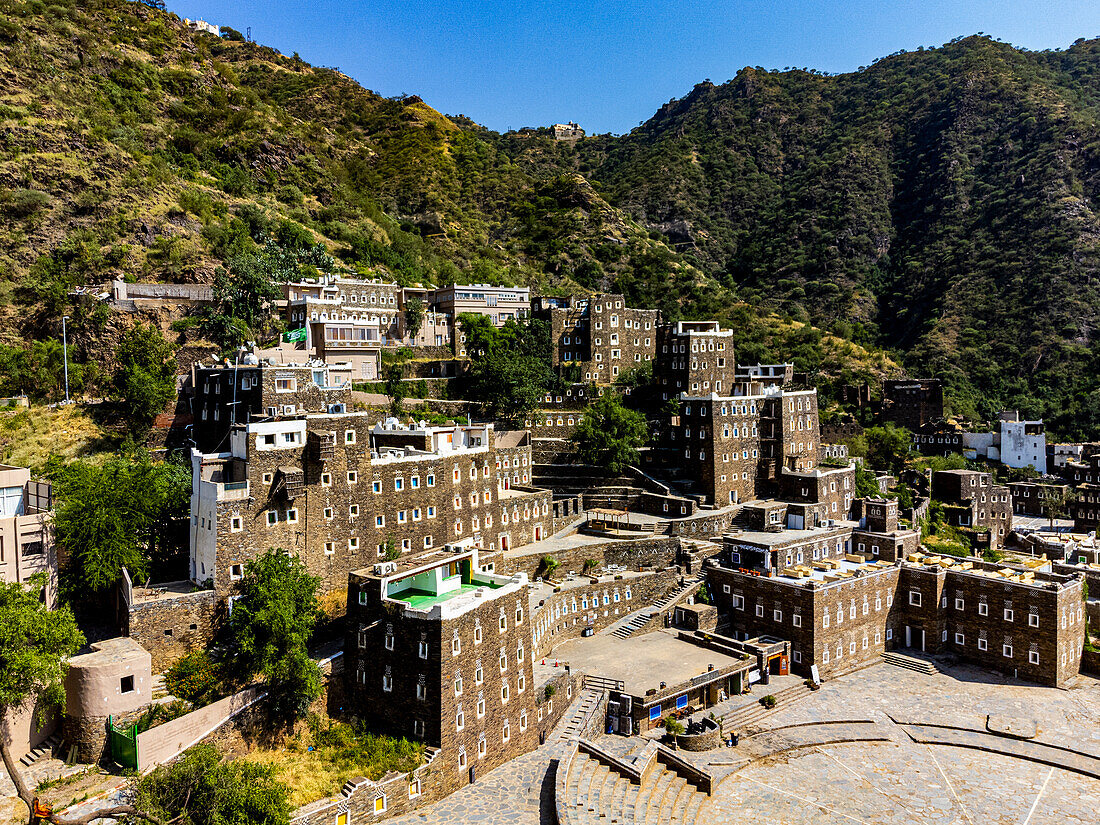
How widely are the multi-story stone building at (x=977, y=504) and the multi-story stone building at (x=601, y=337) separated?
33.4 meters

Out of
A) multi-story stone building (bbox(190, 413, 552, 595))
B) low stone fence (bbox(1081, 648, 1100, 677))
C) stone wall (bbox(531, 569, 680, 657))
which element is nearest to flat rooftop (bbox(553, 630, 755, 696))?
stone wall (bbox(531, 569, 680, 657))

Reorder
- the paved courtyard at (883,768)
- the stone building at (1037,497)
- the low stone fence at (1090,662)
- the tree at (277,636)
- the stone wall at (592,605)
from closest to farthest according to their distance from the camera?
the tree at (277,636) → the paved courtyard at (883,768) → the stone wall at (592,605) → the low stone fence at (1090,662) → the stone building at (1037,497)

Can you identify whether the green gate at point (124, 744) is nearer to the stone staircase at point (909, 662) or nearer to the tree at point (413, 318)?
the stone staircase at point (909, 662)

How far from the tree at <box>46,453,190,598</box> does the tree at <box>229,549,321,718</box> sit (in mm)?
6812

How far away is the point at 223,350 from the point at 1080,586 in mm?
61899

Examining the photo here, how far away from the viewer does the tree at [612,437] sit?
59.0 metres

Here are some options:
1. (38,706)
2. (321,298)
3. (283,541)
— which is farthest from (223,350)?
(38,706)

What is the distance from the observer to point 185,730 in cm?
2831

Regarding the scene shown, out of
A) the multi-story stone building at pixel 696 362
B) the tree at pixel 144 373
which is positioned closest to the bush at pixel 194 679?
the tree at pixel 144 373

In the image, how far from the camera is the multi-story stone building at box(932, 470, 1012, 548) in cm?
7306

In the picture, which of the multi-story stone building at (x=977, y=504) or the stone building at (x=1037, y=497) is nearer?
the multi-story stone building at (x=977, y=504)

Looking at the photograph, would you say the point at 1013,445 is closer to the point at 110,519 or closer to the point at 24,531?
the point at 110,519

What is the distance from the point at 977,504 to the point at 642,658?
47601 millimetres

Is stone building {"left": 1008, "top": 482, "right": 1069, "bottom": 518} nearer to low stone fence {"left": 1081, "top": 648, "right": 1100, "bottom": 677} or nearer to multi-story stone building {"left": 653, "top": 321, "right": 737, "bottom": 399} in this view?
low stone fence {"left": 1081, "top": 648, "right": 1100, "bottom": 677}
